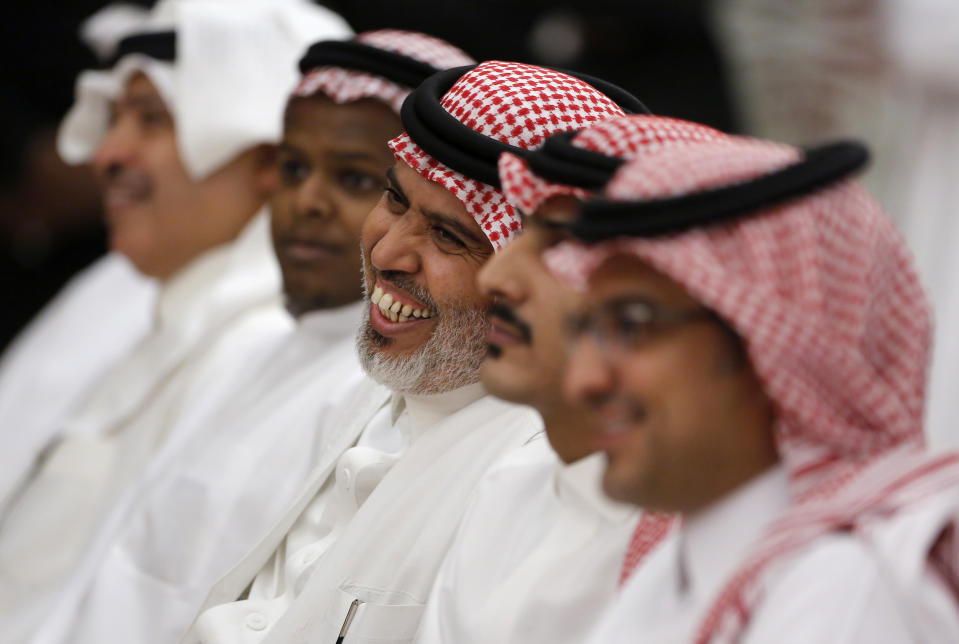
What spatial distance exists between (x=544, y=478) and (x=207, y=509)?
4.66 ft

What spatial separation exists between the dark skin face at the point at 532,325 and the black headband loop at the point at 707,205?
0.42 ft

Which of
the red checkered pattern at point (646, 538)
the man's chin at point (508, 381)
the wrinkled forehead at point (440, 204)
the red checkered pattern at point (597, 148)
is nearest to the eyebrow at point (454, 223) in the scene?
the wrinkled forehead at point (440, 204)

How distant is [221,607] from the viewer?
2.33 m

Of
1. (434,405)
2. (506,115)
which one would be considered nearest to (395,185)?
(506,115)

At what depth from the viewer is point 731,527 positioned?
1.47m

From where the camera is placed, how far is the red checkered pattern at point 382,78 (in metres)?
2.88

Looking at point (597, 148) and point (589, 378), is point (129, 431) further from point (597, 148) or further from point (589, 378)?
point (589, 378)

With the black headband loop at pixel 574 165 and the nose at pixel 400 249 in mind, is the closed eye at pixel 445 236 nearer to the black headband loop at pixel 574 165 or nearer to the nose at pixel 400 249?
the nose at pixel 400 249

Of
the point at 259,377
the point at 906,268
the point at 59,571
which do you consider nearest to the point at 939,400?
the point at 259,377

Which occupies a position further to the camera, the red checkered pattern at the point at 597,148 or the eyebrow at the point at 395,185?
the eyebrow at the point at 395,185

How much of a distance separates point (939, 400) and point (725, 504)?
3934 millimetres

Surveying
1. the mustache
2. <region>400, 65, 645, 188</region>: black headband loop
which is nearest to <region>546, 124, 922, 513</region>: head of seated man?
<region>400, 65, 645, 188</region>: black headband loop

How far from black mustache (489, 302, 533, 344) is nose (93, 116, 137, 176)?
279 centimetres

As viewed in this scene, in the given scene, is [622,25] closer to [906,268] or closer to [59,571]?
[59,571]
